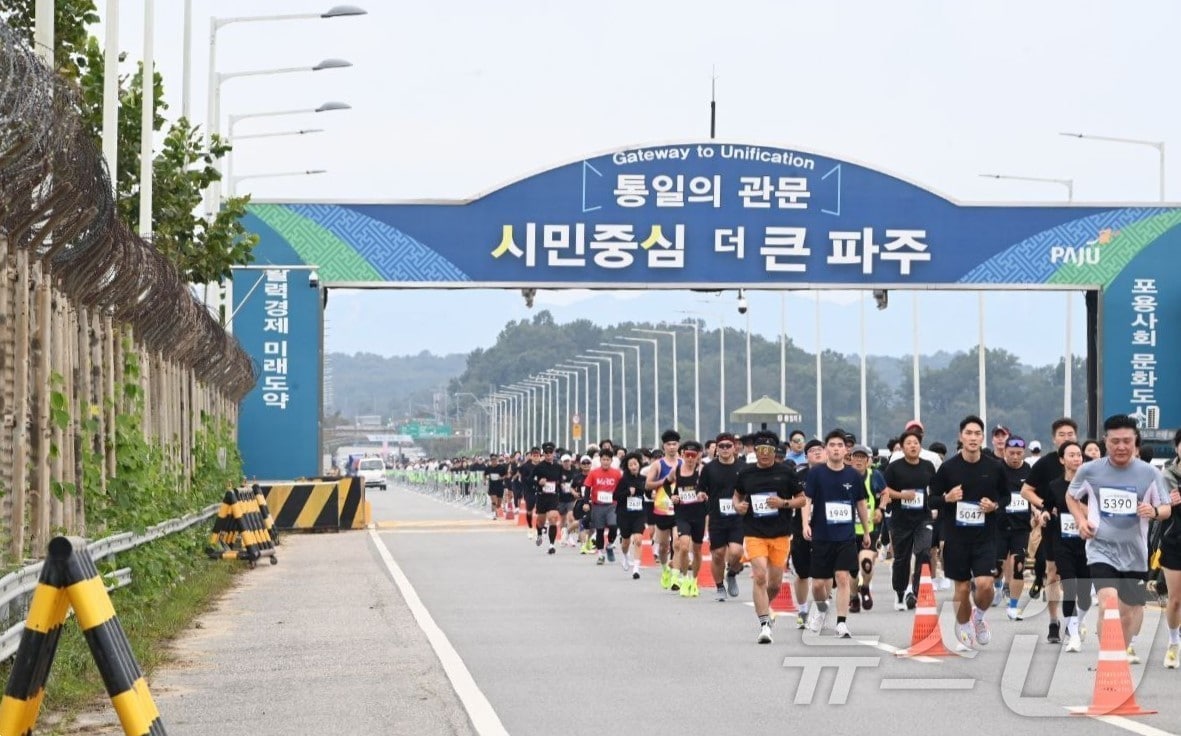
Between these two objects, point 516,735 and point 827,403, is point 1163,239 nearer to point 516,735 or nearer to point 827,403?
point 516,735

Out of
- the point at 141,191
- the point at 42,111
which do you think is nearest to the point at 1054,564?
the point at 42,111

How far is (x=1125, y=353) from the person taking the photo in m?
41.9

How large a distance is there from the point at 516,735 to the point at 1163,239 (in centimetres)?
3337

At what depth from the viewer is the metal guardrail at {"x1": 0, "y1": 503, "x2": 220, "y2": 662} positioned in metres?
11.8

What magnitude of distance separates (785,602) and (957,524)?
510 cm

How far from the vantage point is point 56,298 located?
16.0 meters

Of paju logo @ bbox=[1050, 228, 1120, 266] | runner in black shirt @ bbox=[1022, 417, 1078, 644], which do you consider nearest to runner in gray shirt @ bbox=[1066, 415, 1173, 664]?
runner in black shirt @ bbox=[1022, 417, 1078, 644]

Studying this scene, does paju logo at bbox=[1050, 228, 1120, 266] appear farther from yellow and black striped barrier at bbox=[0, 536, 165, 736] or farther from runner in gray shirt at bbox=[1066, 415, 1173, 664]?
yellow and black striped barrier at bbox=[0, 536, 165, 736]

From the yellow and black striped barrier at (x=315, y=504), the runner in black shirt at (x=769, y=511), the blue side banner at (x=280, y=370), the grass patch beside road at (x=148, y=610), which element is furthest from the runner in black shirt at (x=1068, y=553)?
the yellow and black striped barrier at (x=315, y=504)

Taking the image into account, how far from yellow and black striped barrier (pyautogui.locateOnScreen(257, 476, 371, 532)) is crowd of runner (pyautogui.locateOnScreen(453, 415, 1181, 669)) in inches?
748

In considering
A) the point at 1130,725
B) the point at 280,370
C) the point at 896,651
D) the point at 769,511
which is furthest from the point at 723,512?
the point at 280,370

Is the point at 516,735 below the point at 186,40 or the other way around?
below

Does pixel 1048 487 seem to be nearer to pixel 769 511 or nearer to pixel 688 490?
pixel 769 511

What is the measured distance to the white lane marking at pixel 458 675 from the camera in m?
11.9
